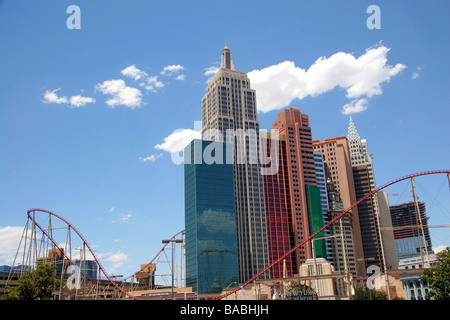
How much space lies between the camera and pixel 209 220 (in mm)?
148375

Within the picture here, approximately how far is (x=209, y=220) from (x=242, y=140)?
41.3 meters

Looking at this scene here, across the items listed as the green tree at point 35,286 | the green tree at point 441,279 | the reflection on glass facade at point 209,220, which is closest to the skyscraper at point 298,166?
the reflection on glass facade at point 209,220

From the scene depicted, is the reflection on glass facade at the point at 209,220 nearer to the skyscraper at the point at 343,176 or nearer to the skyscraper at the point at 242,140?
the skyscraper at the point at 242,140

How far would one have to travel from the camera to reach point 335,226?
576 feet

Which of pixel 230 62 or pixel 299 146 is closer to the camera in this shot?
Answer: pixel 299 146

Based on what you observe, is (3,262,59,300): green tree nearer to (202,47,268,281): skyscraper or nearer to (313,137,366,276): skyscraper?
(202,47,268,281): skyscraper

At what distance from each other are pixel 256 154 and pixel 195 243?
159 feet

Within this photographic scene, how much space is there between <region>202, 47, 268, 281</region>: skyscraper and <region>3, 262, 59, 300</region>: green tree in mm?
99218

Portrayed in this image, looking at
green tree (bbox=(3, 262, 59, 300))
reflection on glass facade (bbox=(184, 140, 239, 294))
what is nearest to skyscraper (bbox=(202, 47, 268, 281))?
reflection on glass facade (bbox=(184, 140, 239, 294))

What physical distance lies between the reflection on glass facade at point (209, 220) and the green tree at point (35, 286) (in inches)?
3215
